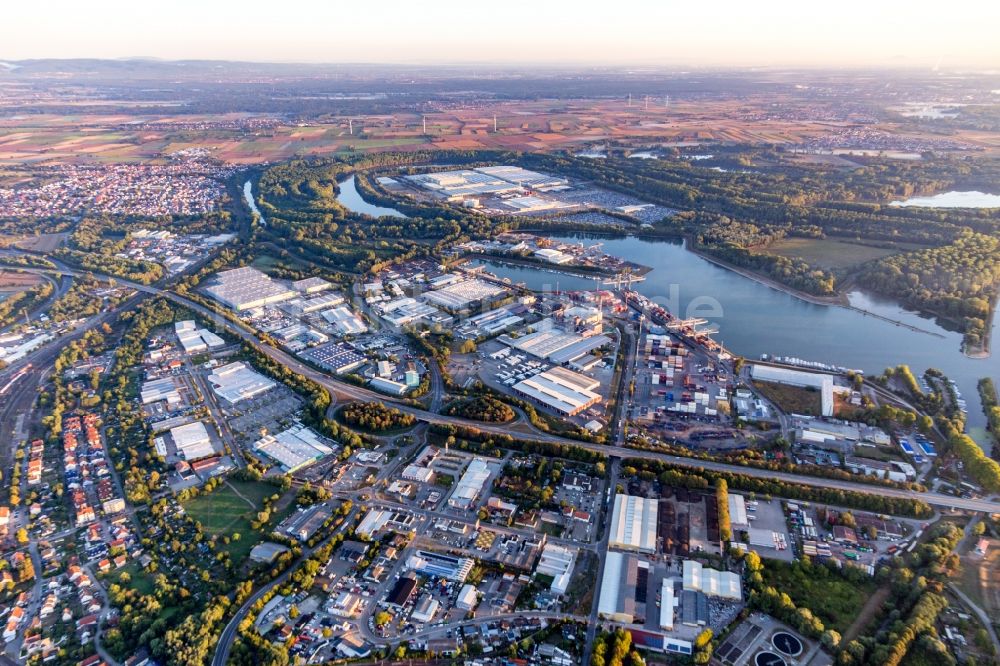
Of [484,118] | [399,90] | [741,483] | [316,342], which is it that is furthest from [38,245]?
[399,90]

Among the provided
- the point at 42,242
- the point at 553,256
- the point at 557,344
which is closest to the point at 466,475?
the point at 557,344

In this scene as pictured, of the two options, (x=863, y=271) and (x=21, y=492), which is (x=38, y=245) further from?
(x=863, y=271)

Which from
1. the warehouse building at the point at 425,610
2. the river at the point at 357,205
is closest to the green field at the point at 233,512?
the warehouse building at the point at 425,610

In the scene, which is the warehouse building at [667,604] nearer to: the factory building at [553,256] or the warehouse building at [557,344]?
the warehouse building at [557,344]

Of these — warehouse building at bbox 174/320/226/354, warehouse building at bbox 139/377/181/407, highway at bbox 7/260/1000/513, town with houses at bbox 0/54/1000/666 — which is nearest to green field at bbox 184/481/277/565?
town with houses at bbox 0/54/1000/666

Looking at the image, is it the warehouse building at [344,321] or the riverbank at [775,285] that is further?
the riverbank at [775,285]

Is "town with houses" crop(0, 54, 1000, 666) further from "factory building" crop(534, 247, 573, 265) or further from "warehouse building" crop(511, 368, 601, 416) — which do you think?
"factory building" crop(534, 247, 573, 265)
